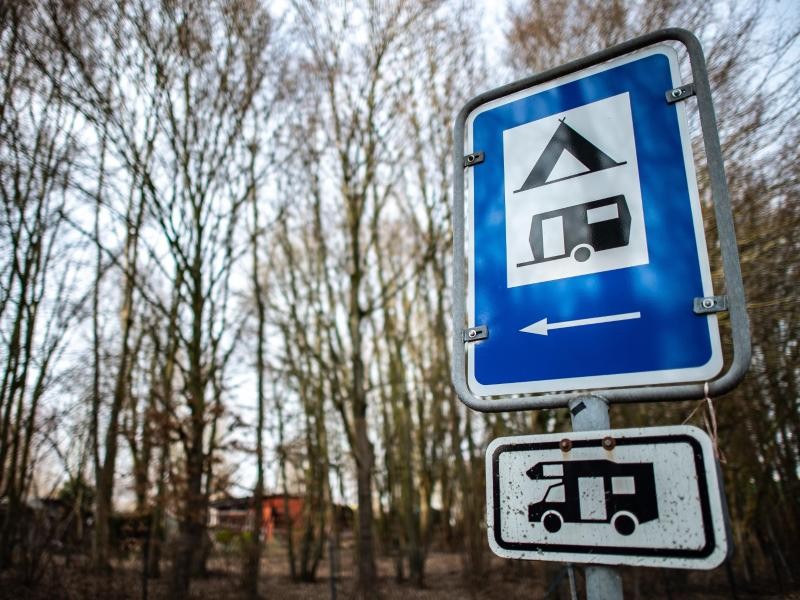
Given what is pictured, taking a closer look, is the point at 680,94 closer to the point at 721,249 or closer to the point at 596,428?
the point at 721,249

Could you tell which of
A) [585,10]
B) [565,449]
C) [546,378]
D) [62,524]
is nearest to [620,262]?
[546,378]

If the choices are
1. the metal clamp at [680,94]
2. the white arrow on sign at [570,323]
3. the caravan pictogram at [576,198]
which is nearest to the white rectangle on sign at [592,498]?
the white arrow on sign at [570,323]

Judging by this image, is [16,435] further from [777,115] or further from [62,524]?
[777,115]

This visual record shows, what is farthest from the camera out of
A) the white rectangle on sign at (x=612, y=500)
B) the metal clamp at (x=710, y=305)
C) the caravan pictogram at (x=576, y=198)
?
the caravan pictogram at (x=576, y=198)

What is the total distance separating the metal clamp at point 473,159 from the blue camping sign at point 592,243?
0.9 inches

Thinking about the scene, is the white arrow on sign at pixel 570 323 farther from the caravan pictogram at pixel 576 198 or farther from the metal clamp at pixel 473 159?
the metal clamp at pixel 473 159

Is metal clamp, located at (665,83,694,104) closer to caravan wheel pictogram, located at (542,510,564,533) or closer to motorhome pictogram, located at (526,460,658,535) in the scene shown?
motorhome pictogram, located at (526,460,658,535)

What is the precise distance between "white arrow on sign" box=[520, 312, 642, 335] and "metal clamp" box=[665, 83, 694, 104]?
482mm

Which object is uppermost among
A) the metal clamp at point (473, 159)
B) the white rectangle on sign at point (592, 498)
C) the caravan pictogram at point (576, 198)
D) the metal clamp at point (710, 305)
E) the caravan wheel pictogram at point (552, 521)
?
the metal clamp at point (473, 159)

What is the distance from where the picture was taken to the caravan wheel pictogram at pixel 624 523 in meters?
0.85

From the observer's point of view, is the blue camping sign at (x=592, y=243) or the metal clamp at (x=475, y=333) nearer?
the blue camping sign at (x=592, y=243)

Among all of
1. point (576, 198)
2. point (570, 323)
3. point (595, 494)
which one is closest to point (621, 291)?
point (570, 323)

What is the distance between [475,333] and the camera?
117 cm

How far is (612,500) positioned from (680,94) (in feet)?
2.74
